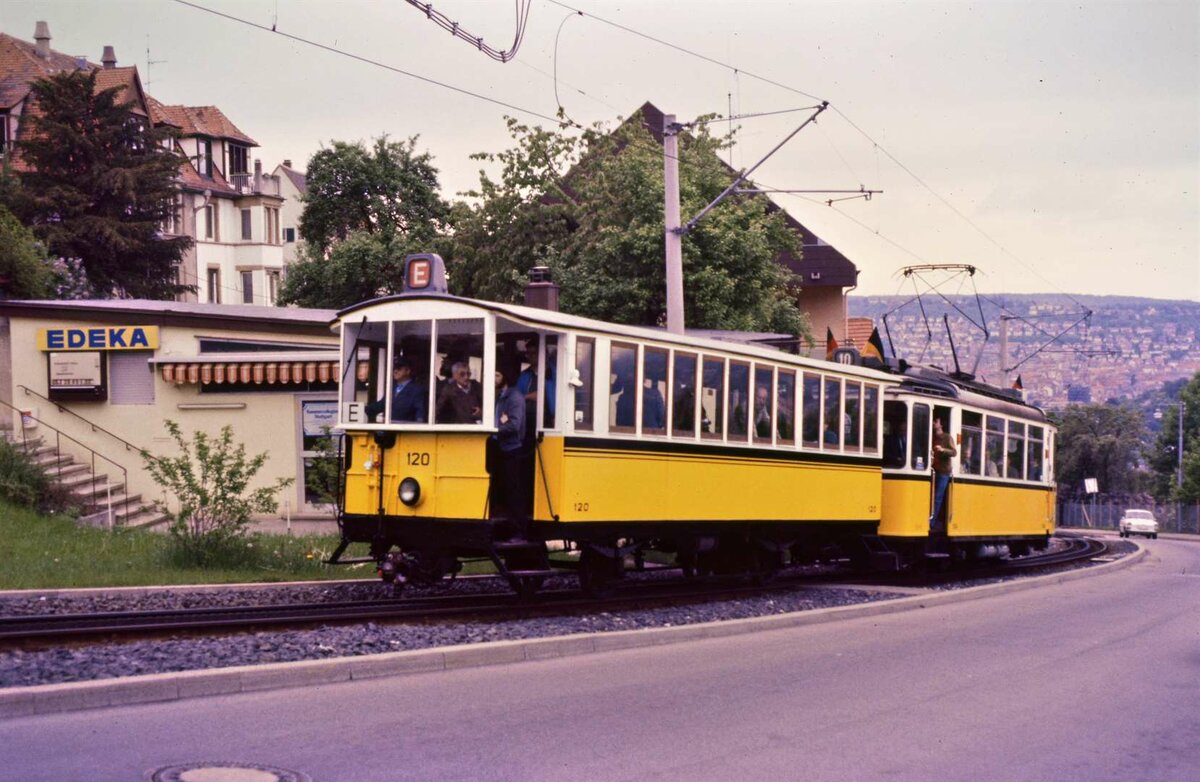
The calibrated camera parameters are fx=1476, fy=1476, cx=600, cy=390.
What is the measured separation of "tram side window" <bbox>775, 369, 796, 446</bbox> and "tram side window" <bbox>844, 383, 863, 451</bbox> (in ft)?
5.27

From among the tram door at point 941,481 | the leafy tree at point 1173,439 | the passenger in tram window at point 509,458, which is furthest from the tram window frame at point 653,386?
Answer: the leafy tree at point 1173,439

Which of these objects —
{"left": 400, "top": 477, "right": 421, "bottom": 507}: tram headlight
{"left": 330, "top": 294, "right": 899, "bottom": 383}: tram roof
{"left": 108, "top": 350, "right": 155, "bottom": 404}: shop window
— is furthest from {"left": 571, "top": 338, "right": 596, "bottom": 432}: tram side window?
{"left": 108, "top": 350, "right": 155, "bottom": 404}: shop window

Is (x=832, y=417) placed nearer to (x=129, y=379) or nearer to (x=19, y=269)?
(x=129, y=379)

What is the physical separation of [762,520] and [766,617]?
11.3 ft

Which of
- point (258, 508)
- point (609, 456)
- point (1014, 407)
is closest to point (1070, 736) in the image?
point (609, 456)

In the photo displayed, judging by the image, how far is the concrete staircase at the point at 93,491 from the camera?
22531 mm

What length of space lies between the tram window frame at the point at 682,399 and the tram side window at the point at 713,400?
0.14 m

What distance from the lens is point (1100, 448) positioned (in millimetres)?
102812

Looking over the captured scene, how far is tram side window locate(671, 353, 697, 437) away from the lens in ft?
50.0

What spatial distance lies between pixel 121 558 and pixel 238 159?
56.4 metres

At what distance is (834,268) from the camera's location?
61.4 meters

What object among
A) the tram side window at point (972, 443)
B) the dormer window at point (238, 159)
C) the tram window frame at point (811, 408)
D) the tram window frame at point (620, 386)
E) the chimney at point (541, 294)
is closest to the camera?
the tram window frame at point (620, 386)

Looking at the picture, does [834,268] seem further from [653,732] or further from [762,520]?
[653,732]

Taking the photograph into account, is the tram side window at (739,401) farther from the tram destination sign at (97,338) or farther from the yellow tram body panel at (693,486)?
the tram destination sign at (97,338)
